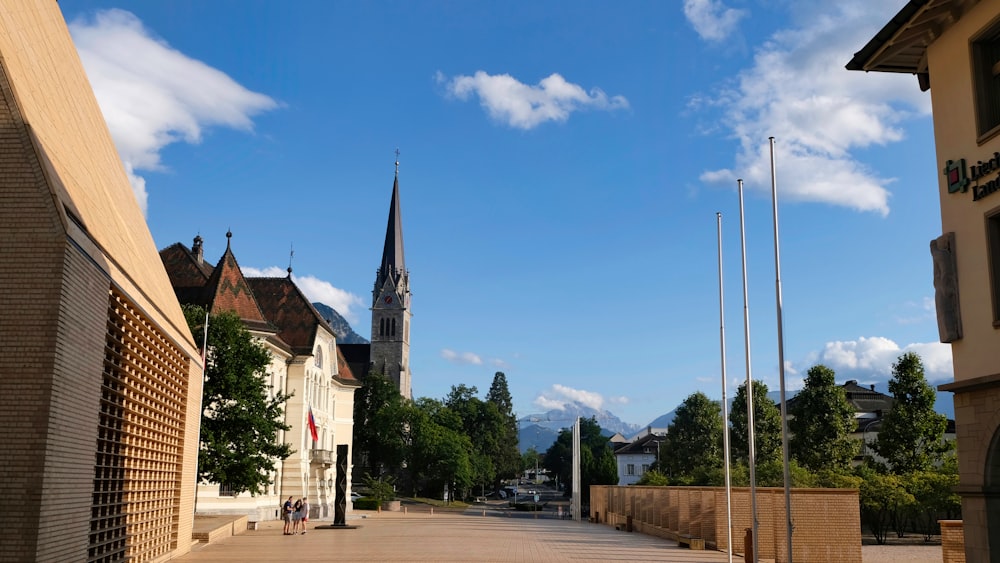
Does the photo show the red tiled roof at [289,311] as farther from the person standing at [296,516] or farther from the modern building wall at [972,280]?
the modern building wall at [972,280]

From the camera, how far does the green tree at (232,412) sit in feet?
127

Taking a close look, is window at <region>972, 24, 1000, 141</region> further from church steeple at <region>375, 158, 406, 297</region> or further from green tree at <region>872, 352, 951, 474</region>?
church steeple at <region>375, 158, 406, 297</region>

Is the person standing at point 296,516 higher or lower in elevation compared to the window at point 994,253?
lower

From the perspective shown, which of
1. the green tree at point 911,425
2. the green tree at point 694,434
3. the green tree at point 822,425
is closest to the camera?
the green tree at point 911,425

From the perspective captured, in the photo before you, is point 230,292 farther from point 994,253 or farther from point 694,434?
point 994,253

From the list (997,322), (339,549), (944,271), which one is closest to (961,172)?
(944,271)

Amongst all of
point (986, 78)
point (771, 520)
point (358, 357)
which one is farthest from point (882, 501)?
point (358, 357)

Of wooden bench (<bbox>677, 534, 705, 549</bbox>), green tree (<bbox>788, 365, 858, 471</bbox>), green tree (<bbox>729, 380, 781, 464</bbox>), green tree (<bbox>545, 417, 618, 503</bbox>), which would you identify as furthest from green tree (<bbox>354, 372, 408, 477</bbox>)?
wooden bench (<bbox>677, 534, 705, 549</bbox>)

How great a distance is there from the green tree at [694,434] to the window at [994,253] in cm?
5141

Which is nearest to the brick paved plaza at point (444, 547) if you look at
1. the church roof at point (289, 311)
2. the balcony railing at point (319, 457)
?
the balcony railing at point (319, 457)

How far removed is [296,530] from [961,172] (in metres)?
33.4

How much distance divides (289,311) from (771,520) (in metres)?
38.5

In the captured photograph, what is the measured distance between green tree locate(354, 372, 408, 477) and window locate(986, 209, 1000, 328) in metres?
77.1

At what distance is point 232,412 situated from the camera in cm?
3941
